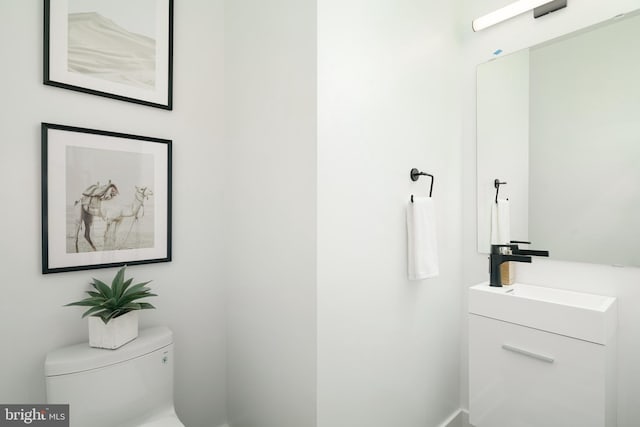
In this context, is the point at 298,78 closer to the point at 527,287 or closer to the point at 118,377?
the point at 118,377

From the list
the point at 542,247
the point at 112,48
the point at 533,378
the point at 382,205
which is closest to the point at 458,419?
the point at 533,378

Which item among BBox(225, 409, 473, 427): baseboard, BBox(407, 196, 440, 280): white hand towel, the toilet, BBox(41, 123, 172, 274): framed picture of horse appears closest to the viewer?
the toilet

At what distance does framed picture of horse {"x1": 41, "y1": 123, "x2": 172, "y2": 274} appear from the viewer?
3.94ft

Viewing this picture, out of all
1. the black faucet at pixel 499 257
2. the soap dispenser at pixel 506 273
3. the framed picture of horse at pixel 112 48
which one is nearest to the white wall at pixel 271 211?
the framed picture of horse at pixel 112 48

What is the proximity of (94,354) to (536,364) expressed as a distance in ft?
5.56

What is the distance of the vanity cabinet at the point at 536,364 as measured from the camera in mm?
1143

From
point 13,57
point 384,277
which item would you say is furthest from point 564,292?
point 13,57

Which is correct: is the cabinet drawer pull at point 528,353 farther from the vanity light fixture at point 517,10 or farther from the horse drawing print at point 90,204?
the horse drawing print at point 90,204

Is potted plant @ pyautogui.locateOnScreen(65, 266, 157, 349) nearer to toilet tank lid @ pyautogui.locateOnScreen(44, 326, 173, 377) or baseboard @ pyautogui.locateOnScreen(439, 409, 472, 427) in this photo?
toilet tank lid @ pyautogui.locateOnScreen(44, 326, 173, 377)

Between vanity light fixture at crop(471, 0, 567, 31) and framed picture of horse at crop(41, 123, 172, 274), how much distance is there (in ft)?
5.63

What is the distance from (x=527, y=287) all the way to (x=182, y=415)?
1.82m

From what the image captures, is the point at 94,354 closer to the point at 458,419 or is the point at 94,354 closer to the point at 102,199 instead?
the point at 102,199

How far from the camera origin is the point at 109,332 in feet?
3.79

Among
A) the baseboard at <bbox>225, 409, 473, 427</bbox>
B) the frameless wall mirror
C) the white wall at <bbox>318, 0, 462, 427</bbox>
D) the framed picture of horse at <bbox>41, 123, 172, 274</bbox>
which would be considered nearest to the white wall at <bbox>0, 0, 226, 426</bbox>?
the framed picture of horse at <bbox>41, 123, 172, 274</bbox>
